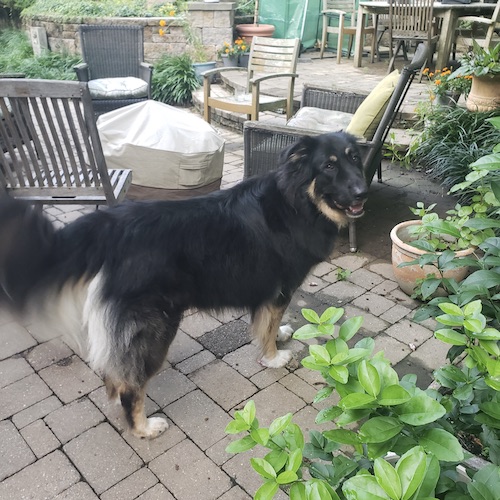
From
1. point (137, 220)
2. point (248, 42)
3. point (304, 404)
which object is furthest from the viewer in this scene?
point (248, 42)

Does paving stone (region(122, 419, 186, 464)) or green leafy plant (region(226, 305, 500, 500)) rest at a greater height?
green leafy plant (region(226, 305, 500, 500))

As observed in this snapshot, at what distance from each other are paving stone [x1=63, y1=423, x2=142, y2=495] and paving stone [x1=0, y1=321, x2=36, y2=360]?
80 cm

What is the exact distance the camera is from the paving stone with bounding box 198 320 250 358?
266 cm

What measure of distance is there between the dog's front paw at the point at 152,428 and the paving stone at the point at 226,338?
0.57m

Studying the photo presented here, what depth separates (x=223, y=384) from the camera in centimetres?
240

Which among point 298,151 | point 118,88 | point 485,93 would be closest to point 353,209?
point 298,151

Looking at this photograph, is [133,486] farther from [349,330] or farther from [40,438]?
[349,330]

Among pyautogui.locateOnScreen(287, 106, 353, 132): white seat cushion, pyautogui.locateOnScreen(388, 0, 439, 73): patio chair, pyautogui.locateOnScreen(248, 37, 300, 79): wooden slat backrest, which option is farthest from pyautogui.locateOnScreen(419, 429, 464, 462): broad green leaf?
pyautogui.locateOnScreen(388, 0, 439, 73): patio chair

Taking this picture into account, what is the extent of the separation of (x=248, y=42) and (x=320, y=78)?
225 centimetres

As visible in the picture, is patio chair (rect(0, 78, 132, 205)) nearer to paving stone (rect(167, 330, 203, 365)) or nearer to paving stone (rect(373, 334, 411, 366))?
paving stone (rect(167, 330, 203, 365))

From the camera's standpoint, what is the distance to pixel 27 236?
1658mm

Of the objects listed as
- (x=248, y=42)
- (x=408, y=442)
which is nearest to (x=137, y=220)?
(x=408, y=442)

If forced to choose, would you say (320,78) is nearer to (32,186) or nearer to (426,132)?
(426,132)

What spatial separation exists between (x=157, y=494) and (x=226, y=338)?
3.43 feet
